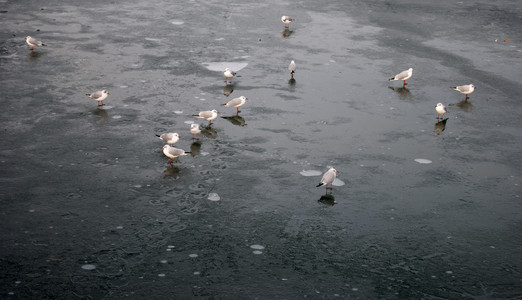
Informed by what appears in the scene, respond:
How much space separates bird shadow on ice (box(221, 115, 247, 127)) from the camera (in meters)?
11.3

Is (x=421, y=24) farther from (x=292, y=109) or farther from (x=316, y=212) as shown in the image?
(x=316, y=212)

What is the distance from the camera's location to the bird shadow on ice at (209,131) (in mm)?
10808

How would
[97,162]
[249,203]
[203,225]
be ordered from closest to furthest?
[203,225] < [249,203] < [97,162]

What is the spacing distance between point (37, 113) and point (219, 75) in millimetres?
4530

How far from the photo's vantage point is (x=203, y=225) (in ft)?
25.6

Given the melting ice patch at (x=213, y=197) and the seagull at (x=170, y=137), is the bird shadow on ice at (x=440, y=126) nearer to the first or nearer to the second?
the melting ice patch at (x=213, y=197)

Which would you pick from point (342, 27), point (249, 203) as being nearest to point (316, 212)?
point (249, 203)

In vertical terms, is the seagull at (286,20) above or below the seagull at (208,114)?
above

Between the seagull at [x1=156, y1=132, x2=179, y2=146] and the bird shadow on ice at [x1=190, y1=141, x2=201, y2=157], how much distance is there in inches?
14.9

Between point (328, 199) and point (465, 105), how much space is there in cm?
566

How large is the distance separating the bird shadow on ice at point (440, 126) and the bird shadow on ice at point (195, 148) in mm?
4707

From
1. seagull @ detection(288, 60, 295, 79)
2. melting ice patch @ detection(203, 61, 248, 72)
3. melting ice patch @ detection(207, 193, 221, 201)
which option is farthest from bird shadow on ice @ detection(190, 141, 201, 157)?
melting ice patch @ detection(203, 61, 248, 72)

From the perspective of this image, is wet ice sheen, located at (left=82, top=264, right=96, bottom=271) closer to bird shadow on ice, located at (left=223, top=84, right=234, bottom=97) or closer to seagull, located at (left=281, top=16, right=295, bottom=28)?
bird shadow on ice, located at (left=223, top=84, right=234, bottom=97)

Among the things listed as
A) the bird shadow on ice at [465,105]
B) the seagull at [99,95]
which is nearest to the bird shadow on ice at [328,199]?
the bird shadow on ice at [465,105]
